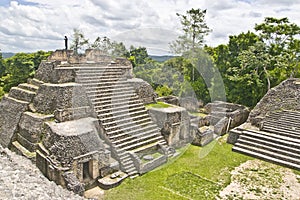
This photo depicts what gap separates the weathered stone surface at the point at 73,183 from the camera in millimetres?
6852

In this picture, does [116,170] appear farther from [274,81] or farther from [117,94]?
[274,81]

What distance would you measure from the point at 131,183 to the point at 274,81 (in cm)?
1256

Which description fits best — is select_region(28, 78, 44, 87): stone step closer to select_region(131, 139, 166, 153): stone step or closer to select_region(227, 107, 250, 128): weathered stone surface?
select_region(131, 139, 166, 153): stone step

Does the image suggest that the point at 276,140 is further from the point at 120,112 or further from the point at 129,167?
the point at 120,112

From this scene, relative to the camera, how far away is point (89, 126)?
28.0 ft

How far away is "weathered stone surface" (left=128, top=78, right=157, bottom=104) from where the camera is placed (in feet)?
38.7

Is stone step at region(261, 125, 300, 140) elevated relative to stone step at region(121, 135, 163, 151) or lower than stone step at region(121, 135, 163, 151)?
elevated

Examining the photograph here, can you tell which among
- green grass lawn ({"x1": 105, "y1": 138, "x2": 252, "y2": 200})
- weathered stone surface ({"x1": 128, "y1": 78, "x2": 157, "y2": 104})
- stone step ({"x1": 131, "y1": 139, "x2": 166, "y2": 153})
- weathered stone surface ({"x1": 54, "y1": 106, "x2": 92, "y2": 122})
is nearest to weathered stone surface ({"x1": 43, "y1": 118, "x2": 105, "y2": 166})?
weathered stone surface ({"x1": 54, "y1": 106, "x2": 92, "y2": 122})

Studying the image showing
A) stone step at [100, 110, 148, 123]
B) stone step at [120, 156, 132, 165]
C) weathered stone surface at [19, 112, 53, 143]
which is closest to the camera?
stone step at [120, 156, 132, 165]

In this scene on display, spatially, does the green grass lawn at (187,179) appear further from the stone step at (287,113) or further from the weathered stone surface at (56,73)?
the weathered stone surface at (56,73)

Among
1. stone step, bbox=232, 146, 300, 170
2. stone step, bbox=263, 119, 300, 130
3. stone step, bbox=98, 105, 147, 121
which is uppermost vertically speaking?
stone step, bbox=98, 105, 147, 121

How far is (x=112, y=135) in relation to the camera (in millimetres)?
8977

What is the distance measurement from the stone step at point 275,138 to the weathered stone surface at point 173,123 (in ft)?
9.86

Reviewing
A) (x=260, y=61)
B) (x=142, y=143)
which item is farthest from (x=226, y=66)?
(x=142, y=143)
